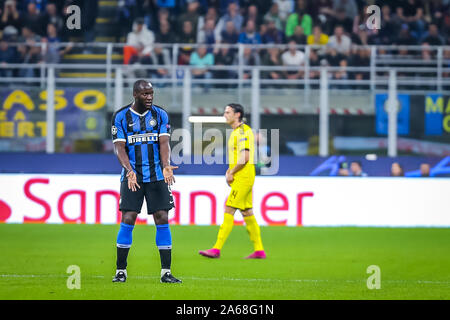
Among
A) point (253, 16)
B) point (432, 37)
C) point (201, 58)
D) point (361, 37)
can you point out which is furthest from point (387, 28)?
point (201, 58)

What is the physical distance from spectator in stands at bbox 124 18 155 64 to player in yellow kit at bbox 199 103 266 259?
8.02 metres

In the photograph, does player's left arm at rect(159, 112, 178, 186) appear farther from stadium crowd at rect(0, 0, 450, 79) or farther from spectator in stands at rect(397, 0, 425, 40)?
spectator in stands at rect(397, 0, 425, 40)

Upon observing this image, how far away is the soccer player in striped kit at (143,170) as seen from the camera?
9.17 m

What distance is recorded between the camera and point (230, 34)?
21391 millimetres

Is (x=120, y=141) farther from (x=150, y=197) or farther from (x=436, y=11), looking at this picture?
(x=436, y=11)

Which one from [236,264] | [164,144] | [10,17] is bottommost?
[236,264]

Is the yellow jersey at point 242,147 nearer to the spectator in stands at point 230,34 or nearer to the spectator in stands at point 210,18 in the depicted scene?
the spectator in stands at point 230,34

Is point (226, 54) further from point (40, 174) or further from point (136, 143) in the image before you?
point (136, 143)

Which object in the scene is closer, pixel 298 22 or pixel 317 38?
pixel 317 38

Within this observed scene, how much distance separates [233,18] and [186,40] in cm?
138

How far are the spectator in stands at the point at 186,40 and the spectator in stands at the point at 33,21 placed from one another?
10.4 feet

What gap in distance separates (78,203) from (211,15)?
22.6 feet

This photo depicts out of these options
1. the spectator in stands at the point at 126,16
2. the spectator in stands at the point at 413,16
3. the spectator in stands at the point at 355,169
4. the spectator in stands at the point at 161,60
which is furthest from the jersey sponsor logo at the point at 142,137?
the spectator in stands at the point at 413,16
